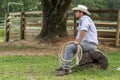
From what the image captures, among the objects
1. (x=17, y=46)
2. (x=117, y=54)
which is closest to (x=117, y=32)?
(x=117, y=54)

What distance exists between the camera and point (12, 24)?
68.7ft

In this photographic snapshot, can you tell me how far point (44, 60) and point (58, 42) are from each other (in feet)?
11.3

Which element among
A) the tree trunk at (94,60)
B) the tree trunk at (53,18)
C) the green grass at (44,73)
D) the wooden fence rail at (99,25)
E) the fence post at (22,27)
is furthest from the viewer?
the fence post at (22,27)

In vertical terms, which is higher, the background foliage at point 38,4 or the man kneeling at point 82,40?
the background foliage at point 38,4

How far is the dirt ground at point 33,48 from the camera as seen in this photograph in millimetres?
13297

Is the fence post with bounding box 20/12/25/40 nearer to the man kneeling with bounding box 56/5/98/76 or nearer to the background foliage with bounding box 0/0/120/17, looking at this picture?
the man kneeling with bounding box 56/5/98/76

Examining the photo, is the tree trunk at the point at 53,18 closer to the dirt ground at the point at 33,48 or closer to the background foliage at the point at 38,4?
the dirt ground at the point at 33,48

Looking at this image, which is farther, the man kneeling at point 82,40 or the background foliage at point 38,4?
the background foliage at point 38,4

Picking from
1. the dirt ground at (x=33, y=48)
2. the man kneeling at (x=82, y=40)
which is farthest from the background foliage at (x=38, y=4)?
the man kneeling at (x=82, y=40)

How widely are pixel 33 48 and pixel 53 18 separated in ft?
5.54

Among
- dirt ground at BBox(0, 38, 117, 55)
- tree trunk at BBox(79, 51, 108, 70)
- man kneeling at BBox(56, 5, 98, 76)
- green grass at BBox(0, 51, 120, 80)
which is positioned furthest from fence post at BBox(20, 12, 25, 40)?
man kneeling at BBox(56, 5, 98, 76)

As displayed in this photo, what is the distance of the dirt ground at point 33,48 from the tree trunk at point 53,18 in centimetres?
42

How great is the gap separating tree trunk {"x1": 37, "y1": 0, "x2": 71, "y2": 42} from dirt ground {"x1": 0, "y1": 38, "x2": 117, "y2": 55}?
1.38 feet

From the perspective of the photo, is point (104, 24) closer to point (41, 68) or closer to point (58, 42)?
point (58, 42)
